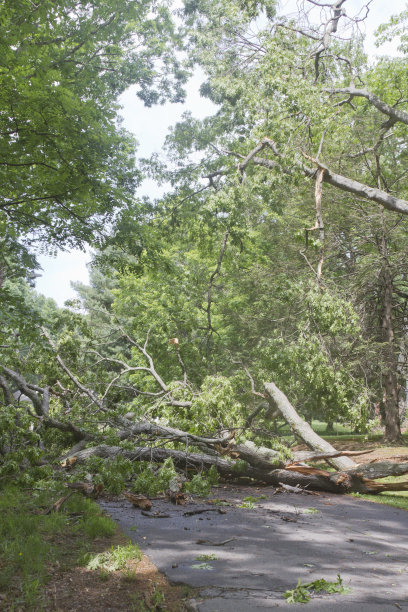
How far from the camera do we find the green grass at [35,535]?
285 centimetres

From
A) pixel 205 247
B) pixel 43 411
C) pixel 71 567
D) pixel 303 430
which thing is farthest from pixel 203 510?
pixel 205 247

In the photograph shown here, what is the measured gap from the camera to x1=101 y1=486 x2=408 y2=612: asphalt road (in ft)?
8.94

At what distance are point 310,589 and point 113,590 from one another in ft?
3.93

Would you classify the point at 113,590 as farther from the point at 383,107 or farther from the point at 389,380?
the point at 389,380

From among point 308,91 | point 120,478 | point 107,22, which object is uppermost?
point 107,22

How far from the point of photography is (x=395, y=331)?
14.5 metres

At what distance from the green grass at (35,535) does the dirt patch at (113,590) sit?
110mm

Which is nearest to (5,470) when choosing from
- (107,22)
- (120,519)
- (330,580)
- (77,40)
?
(120,519)

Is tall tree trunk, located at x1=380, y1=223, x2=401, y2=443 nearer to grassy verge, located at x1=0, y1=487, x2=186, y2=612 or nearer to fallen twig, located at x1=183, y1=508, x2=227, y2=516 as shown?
fallen twig, located at x1=183, y1=508, x2=227, y2=516

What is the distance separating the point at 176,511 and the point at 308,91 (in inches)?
317

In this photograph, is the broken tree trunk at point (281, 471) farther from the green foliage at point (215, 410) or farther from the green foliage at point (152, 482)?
the green foliage at point (215, 410)

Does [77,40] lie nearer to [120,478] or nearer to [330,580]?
[120,478]

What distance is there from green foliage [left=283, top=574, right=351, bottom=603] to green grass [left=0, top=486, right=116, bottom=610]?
1.40 metres

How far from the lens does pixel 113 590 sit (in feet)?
9.57
